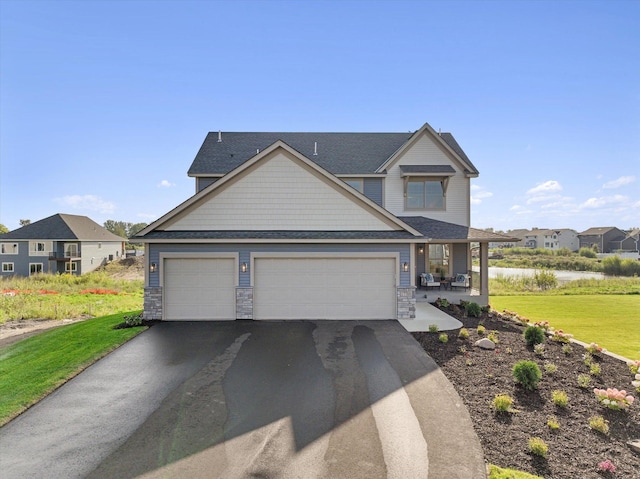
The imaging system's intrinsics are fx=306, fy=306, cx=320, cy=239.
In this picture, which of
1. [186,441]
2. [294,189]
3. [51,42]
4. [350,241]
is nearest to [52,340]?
[186,441]

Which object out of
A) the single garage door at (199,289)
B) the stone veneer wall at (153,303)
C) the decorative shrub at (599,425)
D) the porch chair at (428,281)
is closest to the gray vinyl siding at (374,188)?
the porch chair at (428,281)

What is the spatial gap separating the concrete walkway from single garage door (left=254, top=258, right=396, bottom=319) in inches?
33.9

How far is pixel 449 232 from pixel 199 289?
1156cm

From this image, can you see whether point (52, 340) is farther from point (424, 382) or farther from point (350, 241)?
point (424, 382)

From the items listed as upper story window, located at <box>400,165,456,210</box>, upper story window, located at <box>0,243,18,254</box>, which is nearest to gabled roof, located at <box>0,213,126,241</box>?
upper story window, located at <box>0,243,18,254</box>

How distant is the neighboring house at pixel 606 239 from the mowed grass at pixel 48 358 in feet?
294

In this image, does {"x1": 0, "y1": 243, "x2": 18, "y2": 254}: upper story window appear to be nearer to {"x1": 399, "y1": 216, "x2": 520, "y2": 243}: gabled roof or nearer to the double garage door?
the double garage door

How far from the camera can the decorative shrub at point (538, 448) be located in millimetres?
4234

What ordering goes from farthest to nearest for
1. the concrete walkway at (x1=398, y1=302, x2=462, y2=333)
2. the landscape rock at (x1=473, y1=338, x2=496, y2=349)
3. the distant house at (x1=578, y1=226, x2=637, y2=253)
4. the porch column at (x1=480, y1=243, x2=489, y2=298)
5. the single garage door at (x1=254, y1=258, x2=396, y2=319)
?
the distant house at (x1=578, y1=226, x2=637, y2=253)
the porch column at (x1=480, y1=243, x2=489, y2=298)
the single garage door at (x1=254, y1=258, x2=396, y2=319)
the concrete walkway at (x1=398, y1=302, x2=462, y2=333)
the landscape rock at (x1=473, y1=338, x2=496, y2=349)

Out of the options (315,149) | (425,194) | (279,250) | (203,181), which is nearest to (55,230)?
(203,181)

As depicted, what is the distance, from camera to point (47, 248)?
39.8 metres

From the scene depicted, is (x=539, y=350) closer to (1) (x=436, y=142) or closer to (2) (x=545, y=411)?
(2) (x=545, y=411)

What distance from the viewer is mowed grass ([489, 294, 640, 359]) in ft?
32.9

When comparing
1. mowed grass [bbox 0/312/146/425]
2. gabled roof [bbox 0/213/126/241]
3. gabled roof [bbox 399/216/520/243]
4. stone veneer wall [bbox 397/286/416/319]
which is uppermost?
gabled roof [bbox 0/213/126/241]
